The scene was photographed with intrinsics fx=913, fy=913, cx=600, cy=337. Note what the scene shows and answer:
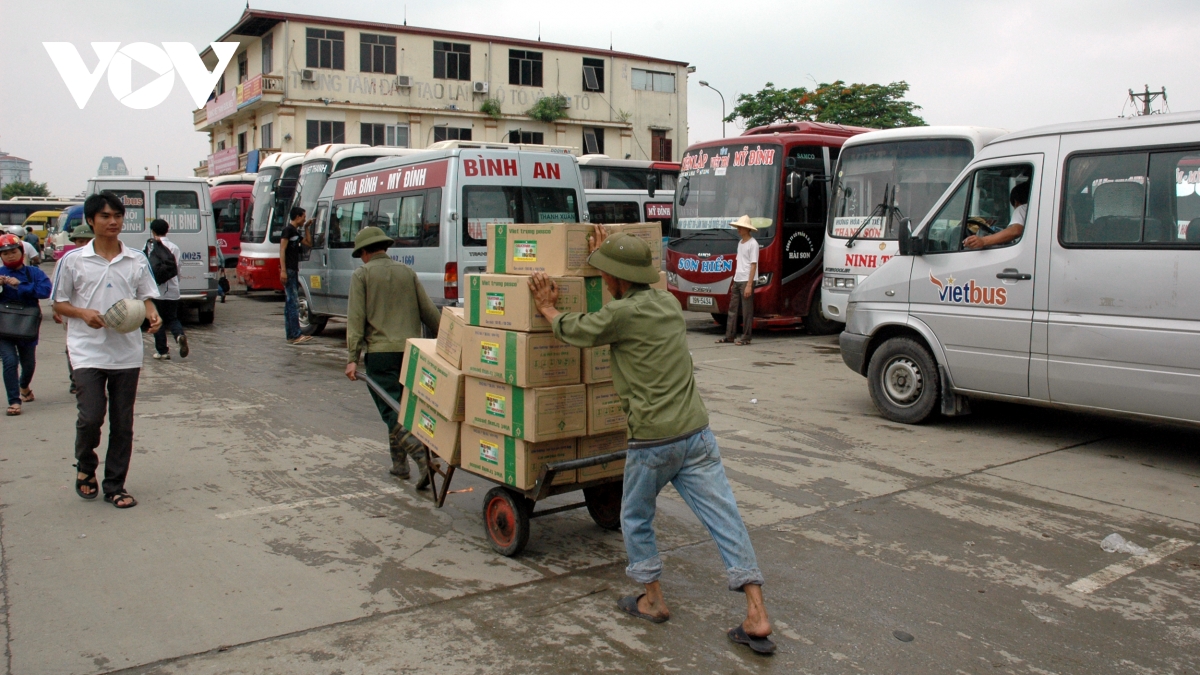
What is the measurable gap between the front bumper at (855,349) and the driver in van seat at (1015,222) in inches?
56.9

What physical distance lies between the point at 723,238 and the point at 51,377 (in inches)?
373

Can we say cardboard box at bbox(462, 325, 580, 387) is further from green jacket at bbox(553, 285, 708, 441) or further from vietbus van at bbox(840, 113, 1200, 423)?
vietbus van at bbox(840, 113, 1200, 423)

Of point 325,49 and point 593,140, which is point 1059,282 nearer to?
point 325,49

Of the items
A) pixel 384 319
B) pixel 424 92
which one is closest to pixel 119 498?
pixel 384 319

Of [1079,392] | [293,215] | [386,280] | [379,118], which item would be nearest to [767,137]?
[293,215]

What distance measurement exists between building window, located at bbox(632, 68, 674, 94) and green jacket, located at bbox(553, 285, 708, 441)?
43068mm

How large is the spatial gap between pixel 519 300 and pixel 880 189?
9.36m

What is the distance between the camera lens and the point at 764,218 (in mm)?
14281

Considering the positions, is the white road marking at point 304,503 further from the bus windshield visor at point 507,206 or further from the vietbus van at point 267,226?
the vietbus van at point 267,226

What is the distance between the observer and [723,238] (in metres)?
14.6

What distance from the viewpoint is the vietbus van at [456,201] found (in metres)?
11.3

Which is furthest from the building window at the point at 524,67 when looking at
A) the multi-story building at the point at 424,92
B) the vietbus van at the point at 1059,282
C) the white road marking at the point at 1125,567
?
the white road marking at the point at 1125,567

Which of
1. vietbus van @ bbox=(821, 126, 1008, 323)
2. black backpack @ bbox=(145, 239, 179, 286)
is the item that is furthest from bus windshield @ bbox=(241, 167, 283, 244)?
vietbus van @ bbox=(821, 126, 1008, 323)

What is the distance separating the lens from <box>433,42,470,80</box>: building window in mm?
40594
